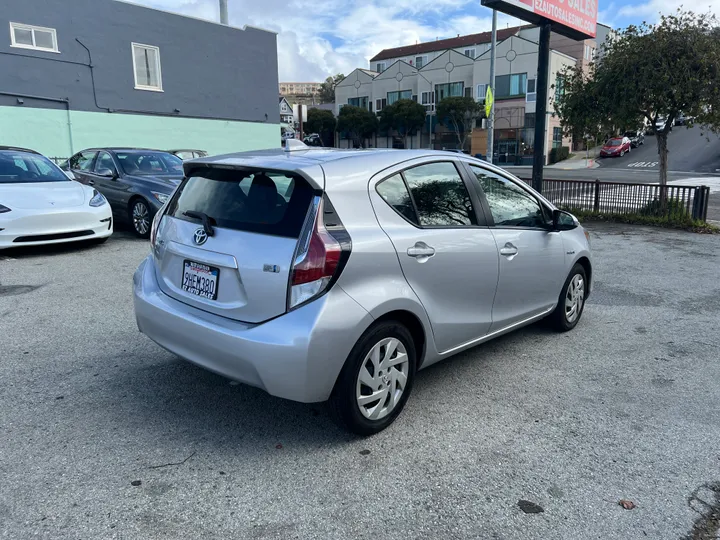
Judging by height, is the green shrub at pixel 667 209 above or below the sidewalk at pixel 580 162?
below

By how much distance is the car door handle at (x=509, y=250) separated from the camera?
4159 millimetres

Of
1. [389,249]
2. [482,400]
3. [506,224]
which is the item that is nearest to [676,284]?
[506,224]

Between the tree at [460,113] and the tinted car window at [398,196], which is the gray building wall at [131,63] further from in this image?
the tree at [460,113]

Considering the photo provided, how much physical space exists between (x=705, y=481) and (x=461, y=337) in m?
1.60

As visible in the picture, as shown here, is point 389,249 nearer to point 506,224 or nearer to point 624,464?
point 506,224

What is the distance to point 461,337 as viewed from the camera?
3.92m

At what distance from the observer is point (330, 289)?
299cm

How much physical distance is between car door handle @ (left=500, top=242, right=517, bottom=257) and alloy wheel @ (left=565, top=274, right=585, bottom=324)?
1172mm

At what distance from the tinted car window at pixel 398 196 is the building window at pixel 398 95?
5738 centimetres

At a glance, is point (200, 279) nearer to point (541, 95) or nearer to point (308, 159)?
point (308, 159)

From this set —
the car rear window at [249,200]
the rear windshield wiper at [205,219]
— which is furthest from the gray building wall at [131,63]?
the rear windshield wiper at [205,219]

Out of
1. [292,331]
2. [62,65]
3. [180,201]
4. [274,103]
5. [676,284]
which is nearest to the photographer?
[292,331]

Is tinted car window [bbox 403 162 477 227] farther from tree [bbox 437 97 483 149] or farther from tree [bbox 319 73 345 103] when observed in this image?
tree [bbox 319 73 345 103]

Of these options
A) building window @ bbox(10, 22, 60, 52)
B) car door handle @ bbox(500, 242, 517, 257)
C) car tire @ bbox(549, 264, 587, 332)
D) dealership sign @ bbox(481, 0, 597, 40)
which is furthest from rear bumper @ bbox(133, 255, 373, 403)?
→ building window @ bbox(10, 22, 60, 52)
